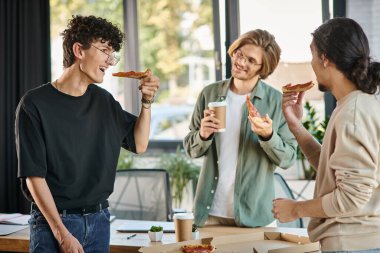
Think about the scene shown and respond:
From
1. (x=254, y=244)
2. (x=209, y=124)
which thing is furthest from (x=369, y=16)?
(x=254, y=244)

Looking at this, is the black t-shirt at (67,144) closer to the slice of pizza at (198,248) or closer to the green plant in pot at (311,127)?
the slice of pizza at (198,248)

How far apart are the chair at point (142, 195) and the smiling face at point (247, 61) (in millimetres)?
1037

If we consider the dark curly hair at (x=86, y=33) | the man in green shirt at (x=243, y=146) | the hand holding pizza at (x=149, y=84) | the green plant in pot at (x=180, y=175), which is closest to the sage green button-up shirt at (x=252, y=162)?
the man in green shirt at (x=243, y=146)

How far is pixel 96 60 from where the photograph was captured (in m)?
2.32

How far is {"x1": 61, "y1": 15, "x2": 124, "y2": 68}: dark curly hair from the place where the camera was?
2.32 meters

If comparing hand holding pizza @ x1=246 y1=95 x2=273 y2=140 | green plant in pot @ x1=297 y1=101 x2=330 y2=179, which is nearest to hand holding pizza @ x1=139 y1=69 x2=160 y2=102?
hand holding pizza @ x1=246 y1=95 x2=273 y2=140

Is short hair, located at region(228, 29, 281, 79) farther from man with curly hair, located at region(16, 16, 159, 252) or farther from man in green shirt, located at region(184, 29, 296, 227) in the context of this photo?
man with curly hair, located at region(16, 16, 159, 252)

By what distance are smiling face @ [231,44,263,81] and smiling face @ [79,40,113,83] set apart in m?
0.76

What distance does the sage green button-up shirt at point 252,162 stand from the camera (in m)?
2.78

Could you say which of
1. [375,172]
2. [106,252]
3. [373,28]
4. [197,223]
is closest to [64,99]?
[106,252]

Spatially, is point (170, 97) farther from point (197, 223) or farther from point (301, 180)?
point (197, 223)

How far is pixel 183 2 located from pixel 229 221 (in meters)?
3.39

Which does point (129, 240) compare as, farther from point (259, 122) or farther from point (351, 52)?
point (351, 52)

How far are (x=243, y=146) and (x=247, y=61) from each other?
406mm
